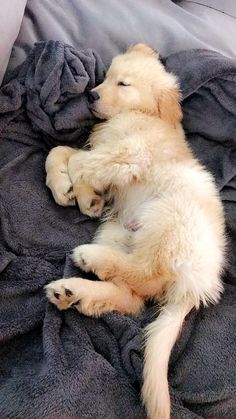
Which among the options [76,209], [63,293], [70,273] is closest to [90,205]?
[76,209]

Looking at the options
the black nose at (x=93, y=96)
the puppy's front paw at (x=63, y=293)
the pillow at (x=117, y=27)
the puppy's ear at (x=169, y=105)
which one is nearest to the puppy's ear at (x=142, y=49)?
the pillow at (x=117, y=27)

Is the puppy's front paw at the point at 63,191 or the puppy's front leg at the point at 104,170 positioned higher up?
the puppy's front leg at the point at 104,170

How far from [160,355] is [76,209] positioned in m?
0.69

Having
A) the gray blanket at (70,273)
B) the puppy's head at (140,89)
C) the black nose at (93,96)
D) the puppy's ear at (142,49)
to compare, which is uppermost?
the puppy's ear at (142,49)

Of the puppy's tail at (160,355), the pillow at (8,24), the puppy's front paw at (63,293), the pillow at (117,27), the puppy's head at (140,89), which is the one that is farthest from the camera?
the pillow at (117,27)

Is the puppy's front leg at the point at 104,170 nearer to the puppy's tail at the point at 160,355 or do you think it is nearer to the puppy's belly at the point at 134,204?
the puppy's belly at the point at 134,204

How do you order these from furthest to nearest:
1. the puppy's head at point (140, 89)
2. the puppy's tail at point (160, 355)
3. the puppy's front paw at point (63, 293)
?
the puppy's head at point (140, 89)
the puppy's front paw at point (63, 293)
the puppy's tail at point (160, 355)

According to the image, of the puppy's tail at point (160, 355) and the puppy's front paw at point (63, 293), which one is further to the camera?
the puppy's front paw at point (63, 293)

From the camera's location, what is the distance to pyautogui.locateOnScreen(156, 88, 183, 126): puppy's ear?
6.42 ft

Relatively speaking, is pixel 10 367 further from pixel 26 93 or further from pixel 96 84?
pixel 96 84

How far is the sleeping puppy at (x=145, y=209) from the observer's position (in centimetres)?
140

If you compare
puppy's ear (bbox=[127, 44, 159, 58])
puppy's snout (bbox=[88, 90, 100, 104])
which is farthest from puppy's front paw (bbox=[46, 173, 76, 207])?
puppy's ear (bbox=[127, 44, 159, 58])

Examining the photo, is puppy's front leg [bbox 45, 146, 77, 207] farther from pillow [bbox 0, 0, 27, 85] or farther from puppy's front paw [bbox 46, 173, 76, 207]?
pillow [bbox 0, 0, 27, 85]

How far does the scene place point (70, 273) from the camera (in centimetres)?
151
